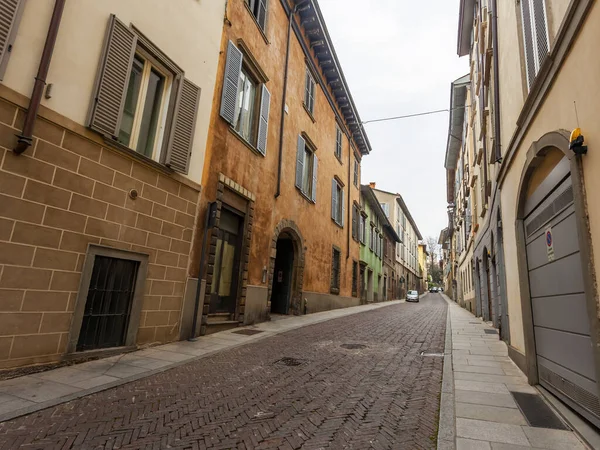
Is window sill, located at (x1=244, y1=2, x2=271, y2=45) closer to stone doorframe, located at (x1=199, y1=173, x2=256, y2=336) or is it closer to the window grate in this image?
stone doorframe, located at (x1=199, y1=173, x2=256, y2=336)

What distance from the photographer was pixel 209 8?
801cm

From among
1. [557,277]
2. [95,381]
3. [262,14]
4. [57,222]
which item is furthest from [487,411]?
[262,14]

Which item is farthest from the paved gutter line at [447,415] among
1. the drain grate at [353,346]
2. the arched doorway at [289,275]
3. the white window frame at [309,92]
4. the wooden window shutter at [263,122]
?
the white window frame at [309,92]

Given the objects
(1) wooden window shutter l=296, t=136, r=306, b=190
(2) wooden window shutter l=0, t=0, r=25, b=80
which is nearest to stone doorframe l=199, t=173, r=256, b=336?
(1) wooden window shutter l=296, t=136, r=306, b=190

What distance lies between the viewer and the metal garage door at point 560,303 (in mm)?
3219

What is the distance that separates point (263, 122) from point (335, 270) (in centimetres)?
967

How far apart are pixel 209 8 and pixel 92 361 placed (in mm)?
7699

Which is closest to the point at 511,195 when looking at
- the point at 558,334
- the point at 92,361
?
the point at 558,334

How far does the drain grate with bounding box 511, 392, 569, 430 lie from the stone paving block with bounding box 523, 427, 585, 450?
11 centimetres

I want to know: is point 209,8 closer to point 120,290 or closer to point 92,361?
point 120,290

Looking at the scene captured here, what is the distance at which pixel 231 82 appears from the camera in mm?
8820

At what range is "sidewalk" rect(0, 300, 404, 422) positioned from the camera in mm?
3404

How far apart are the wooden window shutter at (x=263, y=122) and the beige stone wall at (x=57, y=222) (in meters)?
4.35

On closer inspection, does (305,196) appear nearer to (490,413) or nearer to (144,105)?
(144,105)
